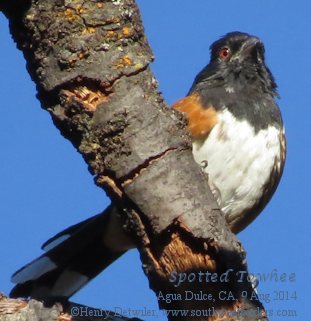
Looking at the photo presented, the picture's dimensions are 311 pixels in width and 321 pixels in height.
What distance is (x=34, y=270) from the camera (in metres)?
3.17

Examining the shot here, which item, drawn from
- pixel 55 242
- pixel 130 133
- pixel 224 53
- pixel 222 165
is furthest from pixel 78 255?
pixel 130 133

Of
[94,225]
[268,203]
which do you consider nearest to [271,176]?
[268,203]

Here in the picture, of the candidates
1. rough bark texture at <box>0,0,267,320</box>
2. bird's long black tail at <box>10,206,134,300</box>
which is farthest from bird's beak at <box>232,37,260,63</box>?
rough bark texture at <box>0,0,267,320</box>

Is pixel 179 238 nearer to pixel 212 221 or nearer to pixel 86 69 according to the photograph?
pixel 212 221

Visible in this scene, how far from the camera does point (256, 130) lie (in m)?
3.54

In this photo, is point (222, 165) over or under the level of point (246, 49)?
under

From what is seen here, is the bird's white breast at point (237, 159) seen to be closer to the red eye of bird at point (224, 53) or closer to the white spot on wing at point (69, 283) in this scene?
the red eye of bird at point (224, 53)

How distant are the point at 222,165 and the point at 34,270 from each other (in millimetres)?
981

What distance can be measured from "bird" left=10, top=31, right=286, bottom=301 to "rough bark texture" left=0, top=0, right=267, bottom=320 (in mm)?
1300

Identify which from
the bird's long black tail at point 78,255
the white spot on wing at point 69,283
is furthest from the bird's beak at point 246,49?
the white spot on wing at point 69,283

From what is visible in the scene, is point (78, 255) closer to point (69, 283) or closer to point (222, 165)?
point (69, 283)

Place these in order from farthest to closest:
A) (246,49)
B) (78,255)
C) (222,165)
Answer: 1. (246,49)
2. (78,255)
3. (222,165)

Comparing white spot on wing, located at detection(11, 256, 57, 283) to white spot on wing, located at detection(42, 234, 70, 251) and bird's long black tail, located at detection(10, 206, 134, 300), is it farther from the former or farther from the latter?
white spot on wing, located at detection(42, 234, 70, 251)

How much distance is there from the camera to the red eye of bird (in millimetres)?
3945
